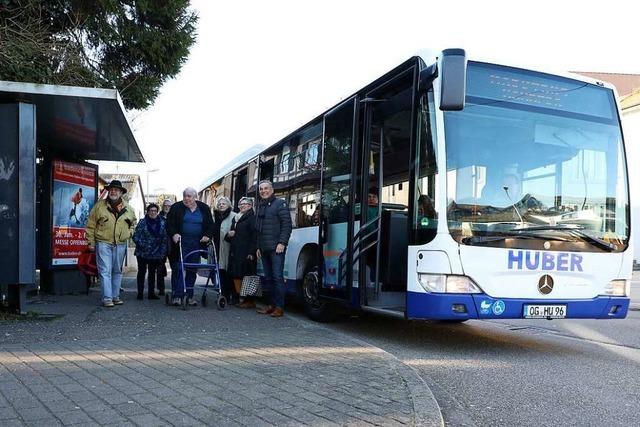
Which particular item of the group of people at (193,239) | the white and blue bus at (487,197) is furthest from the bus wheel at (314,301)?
the white and blue bus at (487,197)

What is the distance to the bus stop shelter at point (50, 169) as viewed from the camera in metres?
7.20

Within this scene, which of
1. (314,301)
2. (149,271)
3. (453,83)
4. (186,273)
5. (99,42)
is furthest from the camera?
(99,42)

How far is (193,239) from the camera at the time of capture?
9406mm

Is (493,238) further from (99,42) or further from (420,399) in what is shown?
(99,42)

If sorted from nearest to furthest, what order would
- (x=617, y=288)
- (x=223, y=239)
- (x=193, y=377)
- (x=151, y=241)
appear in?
(x=193, y=377) < (x=617, y=288) < (x=223, y=239) < (x=151, y=241)

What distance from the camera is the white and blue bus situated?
5.97m

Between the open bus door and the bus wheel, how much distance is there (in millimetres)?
238

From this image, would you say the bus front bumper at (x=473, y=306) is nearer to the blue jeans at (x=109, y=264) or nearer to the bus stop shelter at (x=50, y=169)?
the bus stop shelter at (x=50, y=169)

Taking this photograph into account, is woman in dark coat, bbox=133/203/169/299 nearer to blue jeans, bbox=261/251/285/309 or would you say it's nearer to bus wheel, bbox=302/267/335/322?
blue jeans, bbox=261/251/285/309

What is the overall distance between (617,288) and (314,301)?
3931 mm

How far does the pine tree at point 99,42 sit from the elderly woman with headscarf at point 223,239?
3708mm

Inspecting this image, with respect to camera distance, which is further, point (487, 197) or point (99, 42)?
point (99, 42)

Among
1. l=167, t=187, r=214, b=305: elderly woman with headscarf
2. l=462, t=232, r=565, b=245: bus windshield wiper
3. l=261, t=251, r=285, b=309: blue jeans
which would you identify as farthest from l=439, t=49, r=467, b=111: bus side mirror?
l=167, t=187, r=214, b=305: elderly woman with headscarf

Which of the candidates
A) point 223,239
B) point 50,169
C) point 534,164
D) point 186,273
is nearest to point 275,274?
point 186,273
